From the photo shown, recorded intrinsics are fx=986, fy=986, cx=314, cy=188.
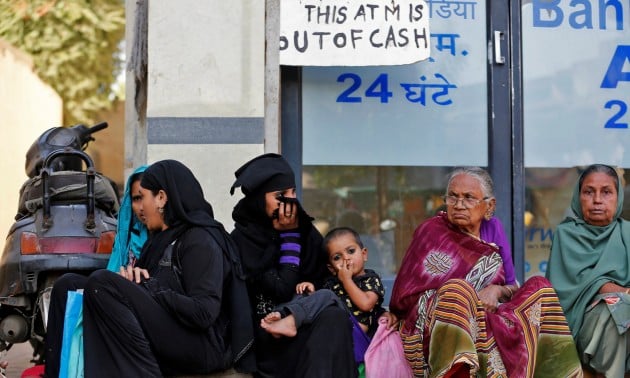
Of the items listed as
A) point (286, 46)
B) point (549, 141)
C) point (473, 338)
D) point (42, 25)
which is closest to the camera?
point (473, 338)

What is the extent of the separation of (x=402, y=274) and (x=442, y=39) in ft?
6.28

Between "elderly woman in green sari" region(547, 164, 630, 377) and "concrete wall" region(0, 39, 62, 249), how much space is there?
825 cm

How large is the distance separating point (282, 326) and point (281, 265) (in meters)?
0.43

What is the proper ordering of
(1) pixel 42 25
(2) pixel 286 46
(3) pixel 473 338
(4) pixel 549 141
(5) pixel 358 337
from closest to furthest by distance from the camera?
1. (3) pixel 473 338
2. (5) pixel 358 337
3. (2) pixel 286 46
4. (4) pixel 549 141
5. (1) pixel 42 25

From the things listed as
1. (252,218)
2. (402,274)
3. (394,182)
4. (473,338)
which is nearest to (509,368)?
(473,338)

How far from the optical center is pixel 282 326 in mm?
4426

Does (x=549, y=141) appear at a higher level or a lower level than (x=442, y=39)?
lower

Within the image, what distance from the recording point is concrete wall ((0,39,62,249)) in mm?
11820

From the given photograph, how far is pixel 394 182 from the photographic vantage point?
20.1 ft

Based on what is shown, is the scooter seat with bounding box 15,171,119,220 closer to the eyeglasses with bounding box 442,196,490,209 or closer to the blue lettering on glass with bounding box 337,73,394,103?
the blue lettering on glass with bounding box 337,73,394,103

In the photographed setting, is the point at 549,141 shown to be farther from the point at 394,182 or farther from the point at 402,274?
the point at 402,274

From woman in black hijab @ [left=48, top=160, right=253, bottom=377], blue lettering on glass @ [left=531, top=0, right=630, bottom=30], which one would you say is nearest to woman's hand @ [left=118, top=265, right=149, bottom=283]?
woman in black hijab @ [left=48, top=160, right=253, bottom=377]

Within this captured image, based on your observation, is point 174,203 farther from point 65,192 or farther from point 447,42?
point 447,42

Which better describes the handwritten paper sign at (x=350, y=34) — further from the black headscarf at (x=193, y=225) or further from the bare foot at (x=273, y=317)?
the bare foot at (x=273, y=317)
